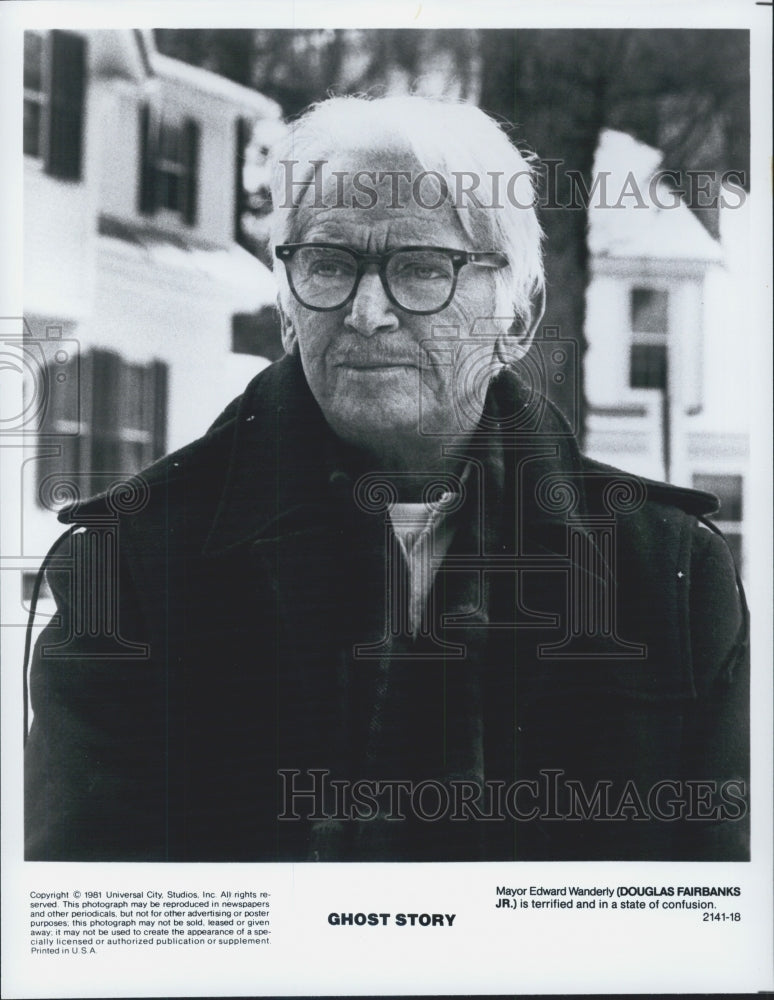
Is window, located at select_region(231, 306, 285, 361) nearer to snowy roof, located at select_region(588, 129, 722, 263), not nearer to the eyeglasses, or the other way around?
the eyeglasses

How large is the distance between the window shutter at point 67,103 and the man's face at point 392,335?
2.89 feet

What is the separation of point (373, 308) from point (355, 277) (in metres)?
0.13

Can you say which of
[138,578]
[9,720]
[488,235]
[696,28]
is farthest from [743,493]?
[9,720]

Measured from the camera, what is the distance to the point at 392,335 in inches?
158

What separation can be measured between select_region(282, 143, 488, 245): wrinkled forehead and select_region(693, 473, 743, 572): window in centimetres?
125

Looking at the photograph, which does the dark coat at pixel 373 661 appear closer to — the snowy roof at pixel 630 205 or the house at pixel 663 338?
the house at pixel 663 338

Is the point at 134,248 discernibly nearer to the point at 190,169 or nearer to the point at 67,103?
the point at 190,169

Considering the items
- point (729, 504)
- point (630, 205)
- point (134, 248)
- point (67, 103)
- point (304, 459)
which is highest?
point (67, 103)

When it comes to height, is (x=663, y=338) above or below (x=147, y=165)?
below

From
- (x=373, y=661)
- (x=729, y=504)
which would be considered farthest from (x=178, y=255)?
(x=729, y=504)

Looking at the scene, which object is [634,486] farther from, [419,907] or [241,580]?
[419,907]

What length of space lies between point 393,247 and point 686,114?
120 cm

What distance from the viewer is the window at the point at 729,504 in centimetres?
410

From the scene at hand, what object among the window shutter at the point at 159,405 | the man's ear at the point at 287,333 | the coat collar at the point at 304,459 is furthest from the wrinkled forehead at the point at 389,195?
the window shutter at the point at 159,405
